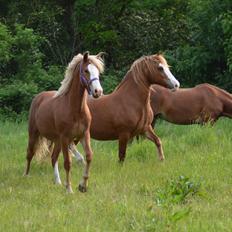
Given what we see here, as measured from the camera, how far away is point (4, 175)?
30.3 ft

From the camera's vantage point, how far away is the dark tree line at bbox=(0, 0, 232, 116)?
19.2 metres

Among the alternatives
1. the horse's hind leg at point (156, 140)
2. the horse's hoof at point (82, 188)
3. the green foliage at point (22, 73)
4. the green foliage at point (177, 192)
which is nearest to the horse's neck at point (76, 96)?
the horse's hoof at point (82, 188)

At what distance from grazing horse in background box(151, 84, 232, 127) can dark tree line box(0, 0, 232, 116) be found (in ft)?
17.0

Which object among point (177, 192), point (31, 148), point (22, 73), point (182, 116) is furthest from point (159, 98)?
point (22, 73)

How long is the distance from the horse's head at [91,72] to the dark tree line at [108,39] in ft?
35.9

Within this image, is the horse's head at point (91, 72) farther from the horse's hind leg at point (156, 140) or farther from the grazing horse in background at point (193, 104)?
the grazing horse in background at point (193, 104)

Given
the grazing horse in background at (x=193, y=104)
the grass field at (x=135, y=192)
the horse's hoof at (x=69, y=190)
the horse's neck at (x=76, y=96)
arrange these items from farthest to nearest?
the grazing horse in background at (x=193, y=104) → the horse's neck at (x=76, y=96) → the horse's hoof at (x=69, y=190) → the grass field at (x=135, y=192)

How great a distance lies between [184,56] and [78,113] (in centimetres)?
1251

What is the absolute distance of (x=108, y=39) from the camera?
22719 millimetres

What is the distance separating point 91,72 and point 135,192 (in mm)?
1680

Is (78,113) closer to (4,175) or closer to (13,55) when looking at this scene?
(4,175)

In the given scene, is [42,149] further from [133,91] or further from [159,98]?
[159,98]

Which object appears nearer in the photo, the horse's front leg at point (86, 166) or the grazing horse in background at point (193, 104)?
the horse's front leg at point (86, 166)

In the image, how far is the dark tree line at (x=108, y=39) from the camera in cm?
1923
